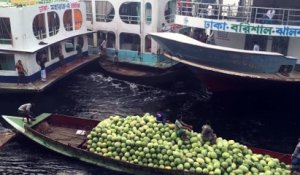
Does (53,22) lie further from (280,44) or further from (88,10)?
(280,44)

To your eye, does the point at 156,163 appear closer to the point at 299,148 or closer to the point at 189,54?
the point at 299,148

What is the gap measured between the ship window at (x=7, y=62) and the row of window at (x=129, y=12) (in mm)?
8830

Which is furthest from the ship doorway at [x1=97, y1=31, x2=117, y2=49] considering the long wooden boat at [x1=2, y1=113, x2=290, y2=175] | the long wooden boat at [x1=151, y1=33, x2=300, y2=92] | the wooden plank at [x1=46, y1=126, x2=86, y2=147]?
the wooden plank at [x1=46, y1=126, x2=86, y2=147]

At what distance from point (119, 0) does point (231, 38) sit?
31.3ft

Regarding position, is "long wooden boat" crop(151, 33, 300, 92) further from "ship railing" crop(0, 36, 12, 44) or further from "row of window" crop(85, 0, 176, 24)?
"ship railing" crop(0, 36, 12, 44)

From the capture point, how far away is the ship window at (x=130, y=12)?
26.2 m

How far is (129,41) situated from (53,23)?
603 centimetres

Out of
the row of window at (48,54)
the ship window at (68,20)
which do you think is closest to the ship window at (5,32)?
the row of window at (48,54)

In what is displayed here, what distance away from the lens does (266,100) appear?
67.7ft

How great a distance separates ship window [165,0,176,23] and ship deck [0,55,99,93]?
643 centimetres

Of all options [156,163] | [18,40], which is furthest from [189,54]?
[18,40]

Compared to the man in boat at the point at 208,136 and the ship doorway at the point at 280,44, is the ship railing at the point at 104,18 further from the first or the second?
the man in boat at the point at 208,136

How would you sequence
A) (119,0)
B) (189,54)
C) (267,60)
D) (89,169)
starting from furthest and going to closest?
1. (119,0)
2. (189,54)
3. (267,60)
4. (89,169)

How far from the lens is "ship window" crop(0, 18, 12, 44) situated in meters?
20.3
